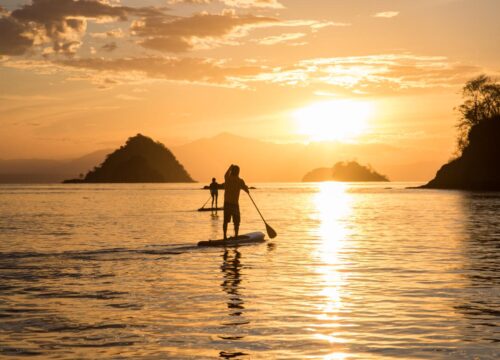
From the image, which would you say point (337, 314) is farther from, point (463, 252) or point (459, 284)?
point (463, 252)

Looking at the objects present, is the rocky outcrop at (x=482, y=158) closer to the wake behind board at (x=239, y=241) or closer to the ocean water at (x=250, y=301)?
the ocean water at (x=250, y=301)

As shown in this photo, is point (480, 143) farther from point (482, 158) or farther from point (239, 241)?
point (239, 241)

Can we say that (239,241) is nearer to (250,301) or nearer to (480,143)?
(250,301)

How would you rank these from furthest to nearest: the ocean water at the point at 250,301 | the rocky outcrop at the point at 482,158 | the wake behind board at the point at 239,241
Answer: the rocky outcrop at the point at 482,158
the wake behind board at the point at 239,241
the ocean water at the point at 250,301

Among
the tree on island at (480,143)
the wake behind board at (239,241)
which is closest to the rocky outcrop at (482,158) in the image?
the tree on island at (480,143)

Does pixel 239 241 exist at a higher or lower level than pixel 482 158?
lower

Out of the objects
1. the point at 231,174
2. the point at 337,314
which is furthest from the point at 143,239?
the point at 337,314

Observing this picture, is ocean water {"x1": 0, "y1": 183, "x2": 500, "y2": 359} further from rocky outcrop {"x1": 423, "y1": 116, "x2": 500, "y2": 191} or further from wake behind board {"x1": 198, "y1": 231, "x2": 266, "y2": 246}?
rocky outcrop {"x1": 423, "y1": 116, "x2": 500, "y2": 191}

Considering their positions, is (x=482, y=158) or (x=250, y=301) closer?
(x=250, y=301)

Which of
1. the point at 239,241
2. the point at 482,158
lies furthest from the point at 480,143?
the point at 239,241

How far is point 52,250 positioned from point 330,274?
1209 centimetres

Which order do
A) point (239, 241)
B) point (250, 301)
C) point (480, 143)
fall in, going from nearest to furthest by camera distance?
point (250, 301)
point (239, 241)
point (480, 143)

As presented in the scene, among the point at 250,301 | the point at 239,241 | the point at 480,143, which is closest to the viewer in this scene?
the point at 250,301

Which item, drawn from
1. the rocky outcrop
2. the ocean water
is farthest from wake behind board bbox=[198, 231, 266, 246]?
the rocky outcrop
